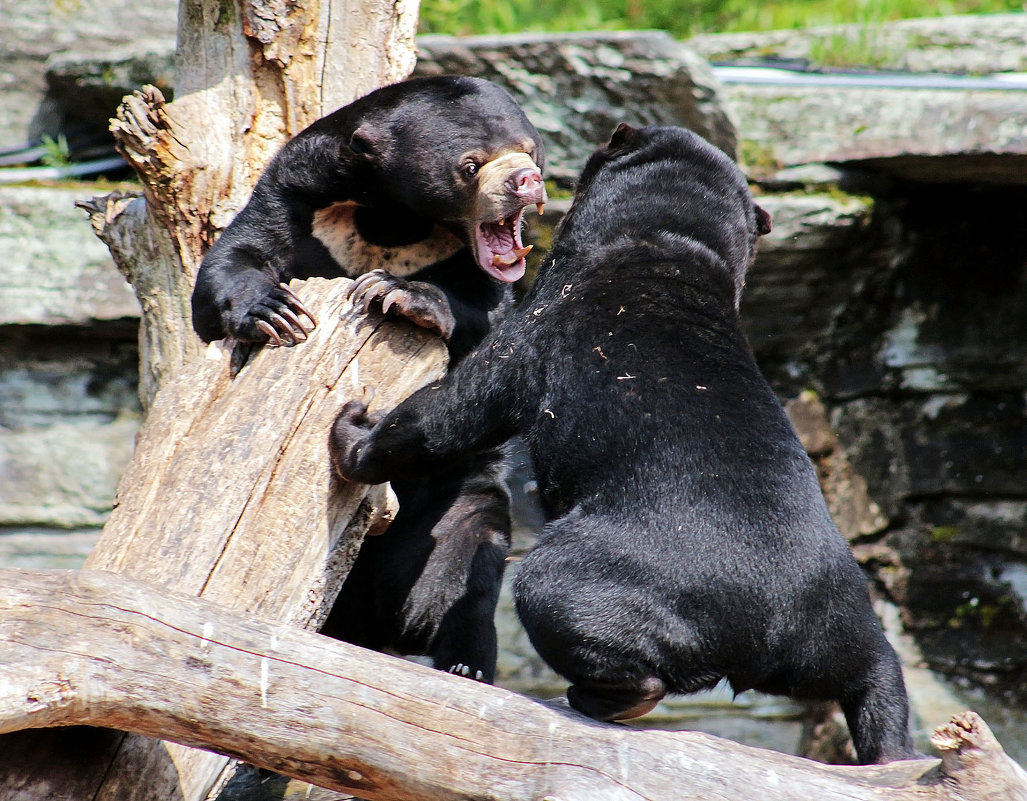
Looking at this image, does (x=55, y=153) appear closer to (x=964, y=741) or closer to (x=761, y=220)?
(x=761, y=220)

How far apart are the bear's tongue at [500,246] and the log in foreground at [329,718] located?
5.06 ft

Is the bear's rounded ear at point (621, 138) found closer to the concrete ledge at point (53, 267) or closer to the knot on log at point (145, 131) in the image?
the knot on log at point (145, 131)

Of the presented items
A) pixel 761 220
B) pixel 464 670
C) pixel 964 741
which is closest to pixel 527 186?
pixel 761 220

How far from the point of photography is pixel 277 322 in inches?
122

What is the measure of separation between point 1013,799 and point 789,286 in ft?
12.9

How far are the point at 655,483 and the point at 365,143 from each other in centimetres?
166

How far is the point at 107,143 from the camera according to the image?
636 centimetres

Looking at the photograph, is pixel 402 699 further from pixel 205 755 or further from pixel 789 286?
pixel 789 286

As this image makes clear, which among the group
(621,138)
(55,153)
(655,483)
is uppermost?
(621,138)

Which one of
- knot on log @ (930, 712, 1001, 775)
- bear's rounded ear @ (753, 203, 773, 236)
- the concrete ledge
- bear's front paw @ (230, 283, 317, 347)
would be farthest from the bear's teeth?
the concrete ledge

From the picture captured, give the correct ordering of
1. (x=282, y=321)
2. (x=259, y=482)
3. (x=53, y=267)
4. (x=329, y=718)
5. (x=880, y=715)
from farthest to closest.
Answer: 1. (x=53, y=267)
2. (x=282, y=321)
3. (x=259, y=482)
4. (x=880, y=715)
5. (x=329, y=718)

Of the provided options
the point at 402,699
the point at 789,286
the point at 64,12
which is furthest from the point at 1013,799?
the point at 64,12

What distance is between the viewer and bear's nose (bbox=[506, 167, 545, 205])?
3494 millimetres

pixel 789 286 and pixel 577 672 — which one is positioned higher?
pixel 577 672
